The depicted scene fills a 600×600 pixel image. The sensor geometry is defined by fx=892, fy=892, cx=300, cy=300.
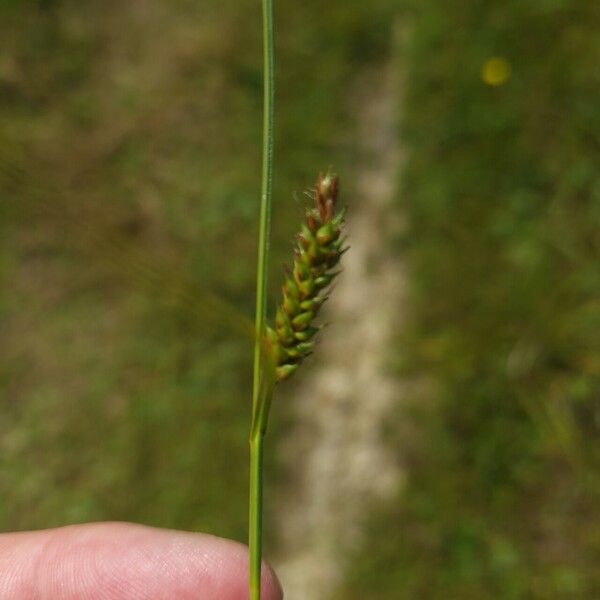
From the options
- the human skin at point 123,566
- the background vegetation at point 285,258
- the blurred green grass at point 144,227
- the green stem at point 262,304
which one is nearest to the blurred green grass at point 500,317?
the background vegetation at point 285,258

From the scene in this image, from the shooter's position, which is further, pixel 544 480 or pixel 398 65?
pixel 398 65

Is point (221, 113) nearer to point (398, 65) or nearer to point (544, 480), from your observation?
point (398, 65)

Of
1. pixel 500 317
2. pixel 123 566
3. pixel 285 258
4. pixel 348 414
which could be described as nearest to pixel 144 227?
pixel 285 258

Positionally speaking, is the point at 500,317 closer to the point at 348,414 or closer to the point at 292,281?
the point at 348,414

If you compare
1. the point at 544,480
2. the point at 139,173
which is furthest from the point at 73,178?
the point at 544,480

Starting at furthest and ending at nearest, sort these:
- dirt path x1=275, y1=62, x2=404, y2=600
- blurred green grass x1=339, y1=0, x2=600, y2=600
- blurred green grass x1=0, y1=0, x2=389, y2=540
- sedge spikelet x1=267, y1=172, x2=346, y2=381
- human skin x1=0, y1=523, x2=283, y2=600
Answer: blurred green grass x1=0, y1=0, x2=389, y2=540 → dirt path x1=275, y1=62, x2=404, y2=600 → blurred green grass x1=339, y1=0, x2=600, y2=600 → human skin x1=0, y1=523, x2=283, y2=600 → sedge spikelet x1=267, y1=172, x2=346, y2=381

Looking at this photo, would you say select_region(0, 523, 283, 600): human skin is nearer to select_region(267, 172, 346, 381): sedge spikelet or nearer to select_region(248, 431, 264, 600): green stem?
select_region(248, 431, 264, 600): green stem

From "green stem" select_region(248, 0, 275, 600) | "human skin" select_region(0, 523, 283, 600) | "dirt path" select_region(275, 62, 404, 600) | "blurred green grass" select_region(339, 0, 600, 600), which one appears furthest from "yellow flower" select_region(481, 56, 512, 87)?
"green stem" select_region(248, 0, 275, 600)
